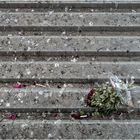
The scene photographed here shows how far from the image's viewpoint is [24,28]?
12.5 ft

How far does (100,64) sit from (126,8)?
3.28ft

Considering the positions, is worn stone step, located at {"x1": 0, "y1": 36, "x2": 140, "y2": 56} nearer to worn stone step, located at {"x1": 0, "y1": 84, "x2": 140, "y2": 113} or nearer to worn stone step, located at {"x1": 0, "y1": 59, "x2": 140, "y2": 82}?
worn stone step, located at {"x1": 0, "y1": 59, "x2": 140, "y2": 82}

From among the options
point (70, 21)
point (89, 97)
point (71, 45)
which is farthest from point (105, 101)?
point (70, 21)

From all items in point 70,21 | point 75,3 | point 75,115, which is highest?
point 75,3

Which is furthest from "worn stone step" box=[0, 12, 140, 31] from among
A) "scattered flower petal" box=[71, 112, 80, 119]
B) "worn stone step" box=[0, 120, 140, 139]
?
"worn stone step" box=[0, 120, 140, 139]

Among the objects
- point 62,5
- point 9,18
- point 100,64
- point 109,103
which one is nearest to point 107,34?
point 100,64

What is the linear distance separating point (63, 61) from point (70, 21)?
1.99 ft

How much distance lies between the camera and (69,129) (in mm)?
3131

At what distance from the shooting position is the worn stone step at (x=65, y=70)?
11.3ft

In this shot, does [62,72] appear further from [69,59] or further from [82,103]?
[82,103]

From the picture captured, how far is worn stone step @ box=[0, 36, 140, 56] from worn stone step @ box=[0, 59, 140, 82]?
0.15m

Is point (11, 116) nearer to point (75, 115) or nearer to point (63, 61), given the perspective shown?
point (75, 115)

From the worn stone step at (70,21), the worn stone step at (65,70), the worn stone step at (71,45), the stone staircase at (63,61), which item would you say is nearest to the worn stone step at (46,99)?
the stone staircase at (63,61)

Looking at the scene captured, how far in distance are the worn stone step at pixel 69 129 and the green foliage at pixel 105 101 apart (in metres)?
0.14
